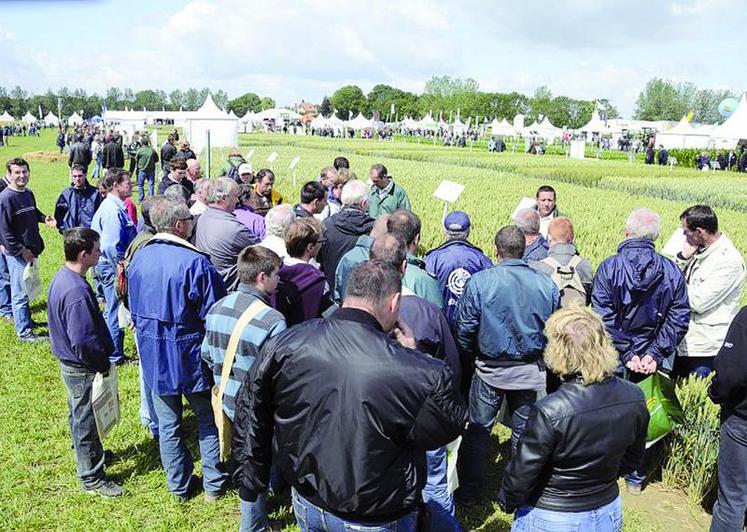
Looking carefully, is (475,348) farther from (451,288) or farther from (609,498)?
(609,498)

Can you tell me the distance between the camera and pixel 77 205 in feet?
26.4

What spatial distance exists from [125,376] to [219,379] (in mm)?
3409

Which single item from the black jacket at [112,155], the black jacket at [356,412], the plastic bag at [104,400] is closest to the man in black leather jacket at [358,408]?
the black jacket at [356,412]

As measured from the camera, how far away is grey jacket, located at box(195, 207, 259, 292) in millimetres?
5746

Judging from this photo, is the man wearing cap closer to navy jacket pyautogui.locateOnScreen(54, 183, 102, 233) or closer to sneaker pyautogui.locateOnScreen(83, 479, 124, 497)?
sneaker pyautogui.locateOnScreen(83, 479, 124, 497)

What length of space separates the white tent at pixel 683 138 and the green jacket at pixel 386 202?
5105cm

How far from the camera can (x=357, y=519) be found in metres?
2.51

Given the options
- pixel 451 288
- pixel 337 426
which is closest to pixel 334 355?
Result: pixel 337 426

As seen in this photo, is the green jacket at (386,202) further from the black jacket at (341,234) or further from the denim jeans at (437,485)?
the denim jeans at (437,485)

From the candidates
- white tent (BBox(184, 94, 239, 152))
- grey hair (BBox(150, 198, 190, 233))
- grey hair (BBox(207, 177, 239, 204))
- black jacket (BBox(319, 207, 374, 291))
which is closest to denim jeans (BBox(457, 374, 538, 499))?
black jacket (BBox(319, 207, 374, 291))

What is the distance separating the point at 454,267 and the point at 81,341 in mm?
2856

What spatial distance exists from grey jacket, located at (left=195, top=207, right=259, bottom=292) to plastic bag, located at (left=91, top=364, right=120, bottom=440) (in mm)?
1447

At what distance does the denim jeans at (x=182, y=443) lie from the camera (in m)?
4.46

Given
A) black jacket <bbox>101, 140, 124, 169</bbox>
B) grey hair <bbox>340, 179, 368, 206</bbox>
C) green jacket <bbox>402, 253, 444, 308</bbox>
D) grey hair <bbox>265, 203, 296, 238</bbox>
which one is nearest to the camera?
green jacket <bbox>402, 253, 444, 308</bbox>
